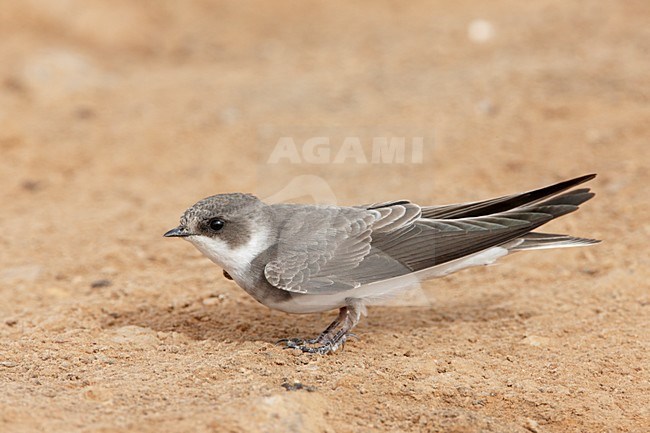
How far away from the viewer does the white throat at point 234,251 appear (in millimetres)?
5074

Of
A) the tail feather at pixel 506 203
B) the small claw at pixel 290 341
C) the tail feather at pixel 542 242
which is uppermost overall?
the tail feather at pixel 506 203

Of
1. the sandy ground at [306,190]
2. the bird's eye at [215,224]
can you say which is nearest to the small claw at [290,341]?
the sandy ground at [306,190]

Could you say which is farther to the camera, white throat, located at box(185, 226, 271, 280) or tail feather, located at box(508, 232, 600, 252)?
tail feather, located at box(508, 232, 600, 252)

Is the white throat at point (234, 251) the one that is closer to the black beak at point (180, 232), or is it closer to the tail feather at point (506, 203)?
the black beak at point (180, 232)

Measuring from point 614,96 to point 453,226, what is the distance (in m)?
5.25

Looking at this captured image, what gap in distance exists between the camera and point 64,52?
12.0 meters

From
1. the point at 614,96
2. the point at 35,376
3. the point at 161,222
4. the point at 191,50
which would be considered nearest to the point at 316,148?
the point at 161,222

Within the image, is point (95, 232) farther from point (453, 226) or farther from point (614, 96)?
point (614, 96)

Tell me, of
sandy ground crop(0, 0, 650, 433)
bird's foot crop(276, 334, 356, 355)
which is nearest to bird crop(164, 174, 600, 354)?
bird's foot crop(276, 334, 356, 355)

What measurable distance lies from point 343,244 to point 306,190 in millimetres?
3736

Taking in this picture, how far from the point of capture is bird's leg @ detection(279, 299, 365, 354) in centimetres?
498

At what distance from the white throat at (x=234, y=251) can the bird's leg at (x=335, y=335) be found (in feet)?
1.85

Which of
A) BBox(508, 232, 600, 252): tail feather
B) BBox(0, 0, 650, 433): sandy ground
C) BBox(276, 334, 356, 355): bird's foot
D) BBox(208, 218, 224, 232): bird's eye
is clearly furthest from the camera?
BBox(508, 232, 600, 252): tail feather

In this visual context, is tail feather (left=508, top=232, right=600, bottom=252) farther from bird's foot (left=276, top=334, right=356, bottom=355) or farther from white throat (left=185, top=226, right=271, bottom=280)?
white throat (left=185, top=226, right=271, bottom=280)
